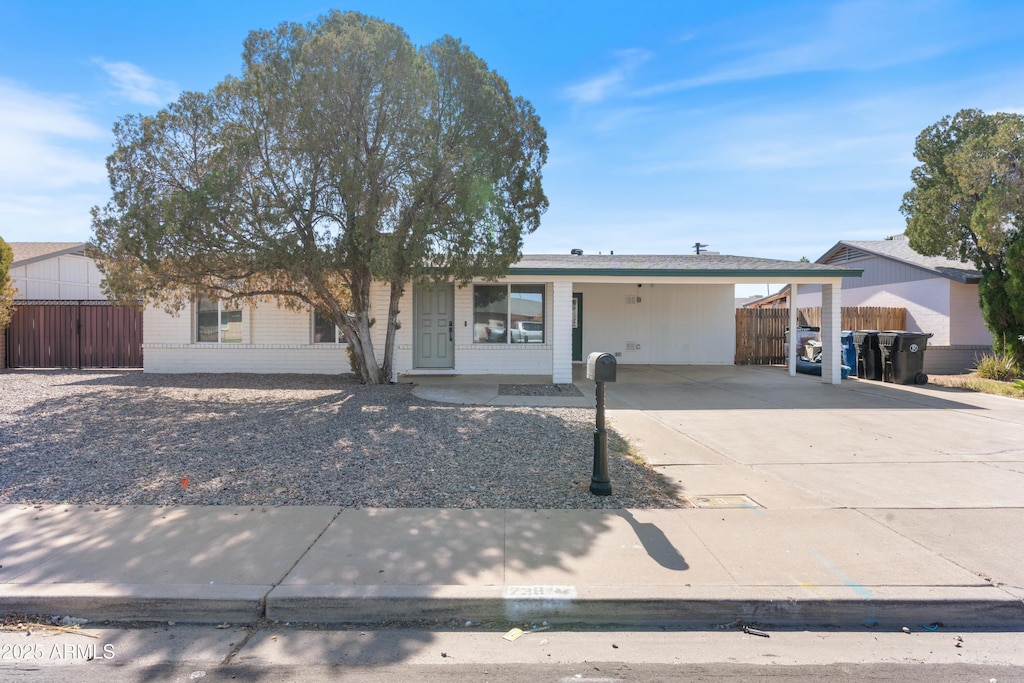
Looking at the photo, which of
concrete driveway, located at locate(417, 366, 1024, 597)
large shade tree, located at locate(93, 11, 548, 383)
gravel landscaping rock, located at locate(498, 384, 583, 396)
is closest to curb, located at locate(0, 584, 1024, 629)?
concrete driveway, located at locate(417, 366, 1024, 597)

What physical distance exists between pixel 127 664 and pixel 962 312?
22424 millimetres

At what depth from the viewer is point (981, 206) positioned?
46.3ft

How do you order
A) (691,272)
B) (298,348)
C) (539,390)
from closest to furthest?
1. (539,390)
2. (691,272)
3. (298,348)

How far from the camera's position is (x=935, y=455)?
709cm

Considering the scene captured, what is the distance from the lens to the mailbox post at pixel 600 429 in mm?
5266

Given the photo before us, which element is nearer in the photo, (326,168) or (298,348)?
(326,168)

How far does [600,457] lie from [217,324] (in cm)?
1301

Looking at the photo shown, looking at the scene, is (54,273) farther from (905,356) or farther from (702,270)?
(905,356)

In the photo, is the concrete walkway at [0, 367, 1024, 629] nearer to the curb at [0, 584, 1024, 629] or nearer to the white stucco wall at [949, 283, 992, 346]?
the curb at [0, 584, 1024, 629]

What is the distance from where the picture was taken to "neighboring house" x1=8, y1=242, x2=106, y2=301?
2233 centimetres

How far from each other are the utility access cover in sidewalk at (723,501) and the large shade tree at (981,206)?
13.6 metres

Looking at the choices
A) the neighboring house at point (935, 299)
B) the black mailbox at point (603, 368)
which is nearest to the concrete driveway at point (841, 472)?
the black mailbox at point (603, 368)

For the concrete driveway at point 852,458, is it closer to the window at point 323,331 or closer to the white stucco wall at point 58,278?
the window at point 323,331

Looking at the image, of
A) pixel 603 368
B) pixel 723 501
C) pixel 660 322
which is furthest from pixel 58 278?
pixel 723 501
